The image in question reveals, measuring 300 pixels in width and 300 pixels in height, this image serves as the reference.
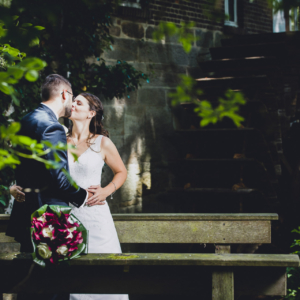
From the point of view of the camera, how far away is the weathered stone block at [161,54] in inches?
246

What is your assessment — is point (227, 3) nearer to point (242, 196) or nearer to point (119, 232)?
point (242, 196)

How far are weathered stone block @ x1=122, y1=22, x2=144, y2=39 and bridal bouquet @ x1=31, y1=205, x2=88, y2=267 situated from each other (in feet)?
16.4

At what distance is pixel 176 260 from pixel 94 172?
1314mm

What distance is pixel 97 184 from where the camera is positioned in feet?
8.91

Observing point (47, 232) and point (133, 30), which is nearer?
point (47, 232)

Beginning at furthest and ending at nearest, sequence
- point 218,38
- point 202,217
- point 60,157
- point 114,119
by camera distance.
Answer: point 218,38, point 114,119, point 202,217, point 60,157

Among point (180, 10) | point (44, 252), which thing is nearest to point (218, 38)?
point (180, 10)

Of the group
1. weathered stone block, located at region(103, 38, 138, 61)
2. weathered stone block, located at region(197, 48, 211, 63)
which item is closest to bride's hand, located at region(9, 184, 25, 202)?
weathered stone block, located at region(103, 38, 138, 61)

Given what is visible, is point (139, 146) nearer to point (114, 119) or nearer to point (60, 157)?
point (114, 119)

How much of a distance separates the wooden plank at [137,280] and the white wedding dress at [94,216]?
3.14 ft

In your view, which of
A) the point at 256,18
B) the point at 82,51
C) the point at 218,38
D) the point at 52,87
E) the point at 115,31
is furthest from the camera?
the point at 256,18

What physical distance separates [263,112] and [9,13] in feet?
18.7

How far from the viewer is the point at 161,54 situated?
6.40 m

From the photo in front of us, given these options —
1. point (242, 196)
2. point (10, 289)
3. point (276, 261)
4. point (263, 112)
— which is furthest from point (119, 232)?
point (263, 112)
